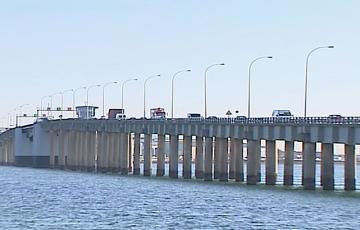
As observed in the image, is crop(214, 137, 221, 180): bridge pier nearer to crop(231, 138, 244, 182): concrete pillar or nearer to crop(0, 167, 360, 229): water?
crop(231, 138, 244, 182): concrete pillar

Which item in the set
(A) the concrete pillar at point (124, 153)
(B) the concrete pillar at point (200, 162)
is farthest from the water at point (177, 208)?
(A) the concrete pillar at point (124, 153)

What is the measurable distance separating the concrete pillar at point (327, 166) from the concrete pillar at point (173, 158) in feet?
154

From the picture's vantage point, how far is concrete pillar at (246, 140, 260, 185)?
132 metres

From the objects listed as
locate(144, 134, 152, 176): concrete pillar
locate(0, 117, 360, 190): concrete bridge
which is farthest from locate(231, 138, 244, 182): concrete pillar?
locate(144, 134, 152, 176): concrete pillar

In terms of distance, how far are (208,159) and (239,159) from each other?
315 inches

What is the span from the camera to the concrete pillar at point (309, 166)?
11694 centimetres

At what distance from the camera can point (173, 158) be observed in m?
162

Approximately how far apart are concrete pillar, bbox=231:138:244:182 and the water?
2167 cm

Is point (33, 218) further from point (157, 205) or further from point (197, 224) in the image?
point (157, 205)

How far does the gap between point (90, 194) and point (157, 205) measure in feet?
63.7

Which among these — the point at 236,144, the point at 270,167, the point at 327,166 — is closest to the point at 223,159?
the point at 236,144

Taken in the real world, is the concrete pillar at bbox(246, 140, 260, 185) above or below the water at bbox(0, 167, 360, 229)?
above

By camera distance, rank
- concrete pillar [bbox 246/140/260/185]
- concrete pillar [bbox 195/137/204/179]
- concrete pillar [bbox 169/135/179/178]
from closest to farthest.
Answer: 1. concrete pillar [bbox 246/140/260/185]
2. concrete pillar [bbox 195/137/204/179]
3. concrete pillar [bbox 169/135/179/178]

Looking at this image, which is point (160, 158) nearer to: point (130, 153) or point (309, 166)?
point (130, 153)
